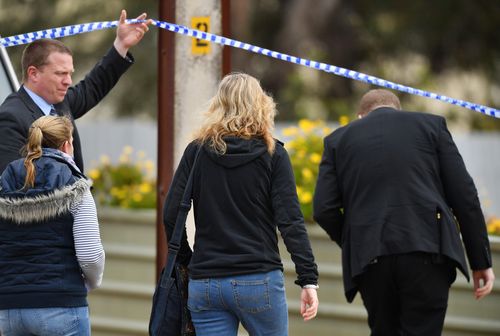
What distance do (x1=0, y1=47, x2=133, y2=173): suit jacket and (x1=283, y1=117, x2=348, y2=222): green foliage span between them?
1.66 metres

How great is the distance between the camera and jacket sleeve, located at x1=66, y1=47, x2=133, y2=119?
5664 millimetres

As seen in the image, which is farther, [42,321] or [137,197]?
[137,197]

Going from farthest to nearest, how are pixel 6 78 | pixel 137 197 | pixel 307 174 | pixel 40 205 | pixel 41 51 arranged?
pixel 137 197
pixel 307 174
pixel 6 78
pixel 41 51
pixel 40 205

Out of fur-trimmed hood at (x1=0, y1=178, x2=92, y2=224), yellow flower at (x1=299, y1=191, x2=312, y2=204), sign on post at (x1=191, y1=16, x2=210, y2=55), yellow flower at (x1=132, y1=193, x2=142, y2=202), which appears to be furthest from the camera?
yellow flower at (x1=132, y1=193, x2=142, y2=202)

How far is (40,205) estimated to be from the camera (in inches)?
172

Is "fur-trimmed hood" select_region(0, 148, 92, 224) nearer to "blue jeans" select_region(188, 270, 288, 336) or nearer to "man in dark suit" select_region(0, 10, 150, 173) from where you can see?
"man in dark suit" select_region(0, 10, 150, 173)

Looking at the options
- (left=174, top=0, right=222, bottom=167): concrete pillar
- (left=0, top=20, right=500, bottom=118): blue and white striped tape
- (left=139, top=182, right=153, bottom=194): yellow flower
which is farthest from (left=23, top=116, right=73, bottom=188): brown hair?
(left=139, top=182, right=153, bottom=194): yellow flower

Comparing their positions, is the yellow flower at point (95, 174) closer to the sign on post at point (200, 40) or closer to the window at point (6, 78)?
the window at point (6, 78)

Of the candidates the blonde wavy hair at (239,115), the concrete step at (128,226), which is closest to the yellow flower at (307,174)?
the concrete step at (128,226)

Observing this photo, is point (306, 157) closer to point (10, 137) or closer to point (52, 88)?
point (52, 88)

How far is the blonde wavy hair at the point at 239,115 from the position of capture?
15.0ft

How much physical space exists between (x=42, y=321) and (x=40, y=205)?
472mm

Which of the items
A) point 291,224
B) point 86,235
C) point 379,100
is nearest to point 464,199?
point 379,100

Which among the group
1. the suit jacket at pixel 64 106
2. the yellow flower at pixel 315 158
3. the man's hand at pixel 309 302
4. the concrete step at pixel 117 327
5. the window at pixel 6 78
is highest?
the window at pixel 6 78
